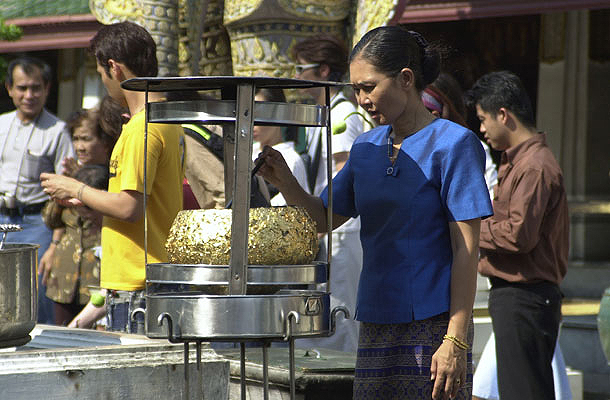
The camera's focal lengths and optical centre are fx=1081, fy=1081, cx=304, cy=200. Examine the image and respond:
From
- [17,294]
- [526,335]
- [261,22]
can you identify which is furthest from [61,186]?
[261,22]

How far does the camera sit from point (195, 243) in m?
2.30

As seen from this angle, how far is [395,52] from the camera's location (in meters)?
2.66

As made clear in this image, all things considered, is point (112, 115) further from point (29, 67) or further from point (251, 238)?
point (251, 238)

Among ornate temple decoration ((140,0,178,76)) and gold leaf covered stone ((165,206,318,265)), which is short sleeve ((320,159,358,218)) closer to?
gold leaf covered stone ((165,206,318,265))

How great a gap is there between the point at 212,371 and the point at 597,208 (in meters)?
5.81

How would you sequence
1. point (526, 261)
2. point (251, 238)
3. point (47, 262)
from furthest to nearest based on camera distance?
1. point (47, 262)
2. point (526, 261)
3. point (251, 238)

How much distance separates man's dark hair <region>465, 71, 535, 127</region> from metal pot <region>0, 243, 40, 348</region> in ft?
7.46

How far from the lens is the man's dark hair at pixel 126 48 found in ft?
11.6

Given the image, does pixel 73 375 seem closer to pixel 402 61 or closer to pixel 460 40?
pixel 402 61

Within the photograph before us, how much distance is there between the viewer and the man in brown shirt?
13.7 feet

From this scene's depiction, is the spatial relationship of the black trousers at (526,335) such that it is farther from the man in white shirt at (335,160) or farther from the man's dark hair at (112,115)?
the man's dark hair at (112,115)

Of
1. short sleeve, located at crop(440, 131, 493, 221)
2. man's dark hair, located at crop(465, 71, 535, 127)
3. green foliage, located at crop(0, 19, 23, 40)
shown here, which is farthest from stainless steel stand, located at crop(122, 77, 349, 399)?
green foliage, located at crop(0, 19, 23, 40)

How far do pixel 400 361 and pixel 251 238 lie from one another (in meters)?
0.62

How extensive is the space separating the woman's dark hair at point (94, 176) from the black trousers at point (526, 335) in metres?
1.77
